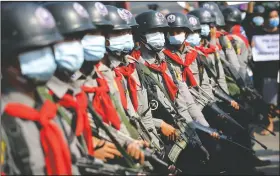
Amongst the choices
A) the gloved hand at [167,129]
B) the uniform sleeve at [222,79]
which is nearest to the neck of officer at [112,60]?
the gloved hand at [167,129]

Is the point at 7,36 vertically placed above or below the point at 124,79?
above

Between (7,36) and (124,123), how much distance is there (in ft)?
4.22

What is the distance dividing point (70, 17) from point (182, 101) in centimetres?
250

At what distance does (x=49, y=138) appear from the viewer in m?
2.85

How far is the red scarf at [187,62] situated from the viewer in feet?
20.1

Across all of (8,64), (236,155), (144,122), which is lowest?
(236,155)

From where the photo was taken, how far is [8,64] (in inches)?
119

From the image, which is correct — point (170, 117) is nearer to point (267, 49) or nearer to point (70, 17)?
point (70, 17)

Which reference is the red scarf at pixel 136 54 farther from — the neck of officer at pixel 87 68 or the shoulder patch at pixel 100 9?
the neck of officer at pixel 87 68

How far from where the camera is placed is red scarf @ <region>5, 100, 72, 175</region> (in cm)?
283

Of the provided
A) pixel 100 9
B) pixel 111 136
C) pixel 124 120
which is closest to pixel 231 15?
pixel 100 9

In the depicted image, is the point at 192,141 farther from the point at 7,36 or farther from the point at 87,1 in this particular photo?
the point at 7,36

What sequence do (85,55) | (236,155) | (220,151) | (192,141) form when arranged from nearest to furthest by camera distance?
1. (85,55)
2. (192,141)
3. (220,151)
4. (236,155)

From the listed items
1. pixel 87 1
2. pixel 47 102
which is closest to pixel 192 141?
pixel 87 1
